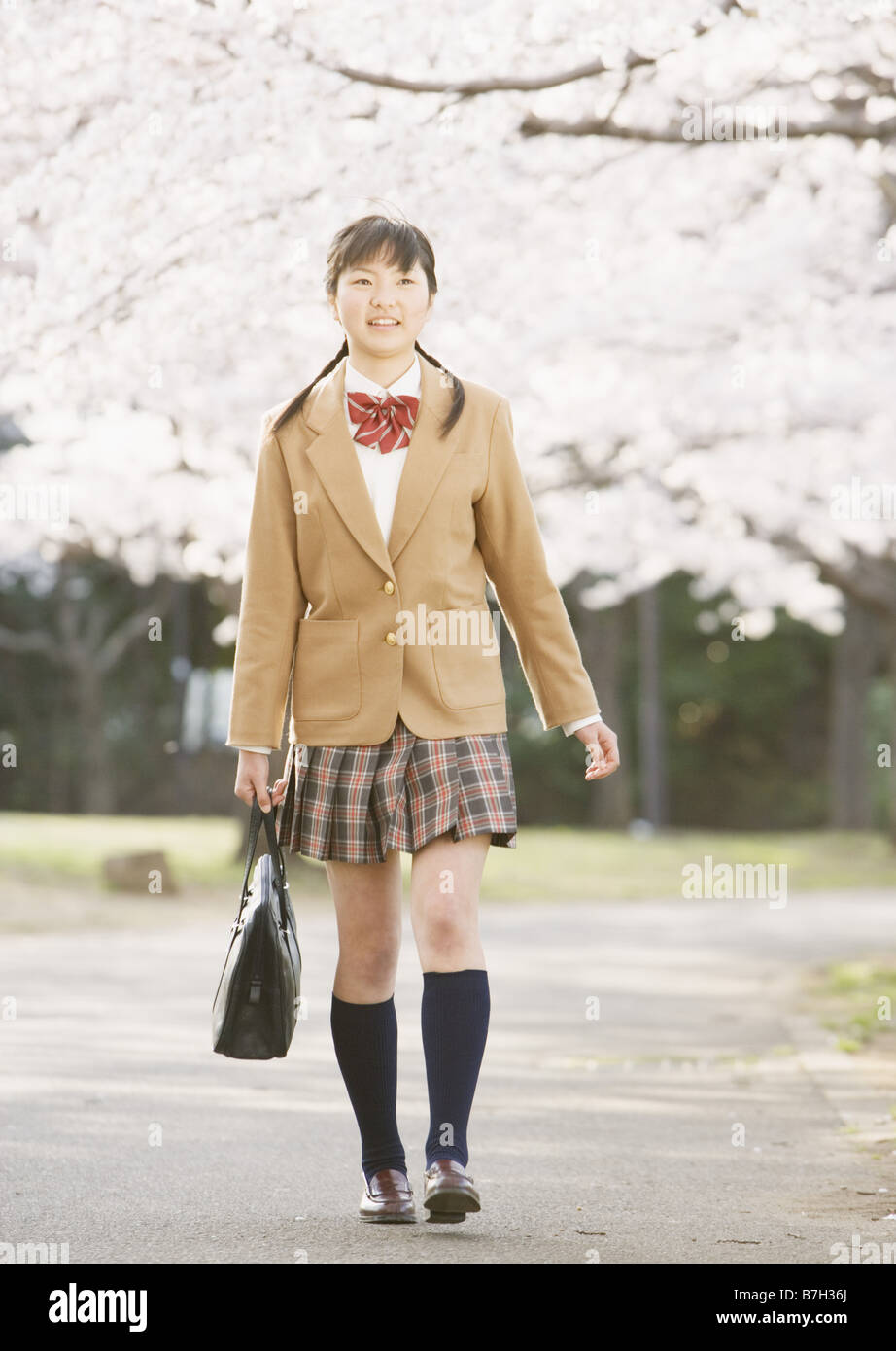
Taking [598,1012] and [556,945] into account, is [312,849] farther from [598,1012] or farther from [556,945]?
[556,945]

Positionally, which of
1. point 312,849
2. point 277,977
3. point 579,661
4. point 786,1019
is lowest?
point 786,1019

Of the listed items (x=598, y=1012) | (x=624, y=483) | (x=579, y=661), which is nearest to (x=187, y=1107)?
(x=579, y=661)

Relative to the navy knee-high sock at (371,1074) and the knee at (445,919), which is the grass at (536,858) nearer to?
the navy knee-high sock at (371,1074)

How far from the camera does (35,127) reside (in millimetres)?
6703

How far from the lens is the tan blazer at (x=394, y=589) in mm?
3875

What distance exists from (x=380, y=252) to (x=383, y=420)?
355mm

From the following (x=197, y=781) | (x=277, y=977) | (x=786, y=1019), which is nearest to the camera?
(x=277, y=977)

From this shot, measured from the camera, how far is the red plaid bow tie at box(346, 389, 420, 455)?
396 cm

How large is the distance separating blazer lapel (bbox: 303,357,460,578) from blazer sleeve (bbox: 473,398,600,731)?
14cm

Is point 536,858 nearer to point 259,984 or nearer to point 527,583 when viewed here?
point 527,583

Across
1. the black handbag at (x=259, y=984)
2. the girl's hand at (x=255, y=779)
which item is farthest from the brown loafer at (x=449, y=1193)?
the girl's hand at (x=255, y=779)

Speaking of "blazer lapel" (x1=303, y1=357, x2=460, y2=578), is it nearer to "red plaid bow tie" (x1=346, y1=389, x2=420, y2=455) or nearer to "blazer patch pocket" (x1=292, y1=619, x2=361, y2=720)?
"red plaid bow tie" (x1=346, y1=389, x2=420, y2=455)

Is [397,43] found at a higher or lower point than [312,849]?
higher
